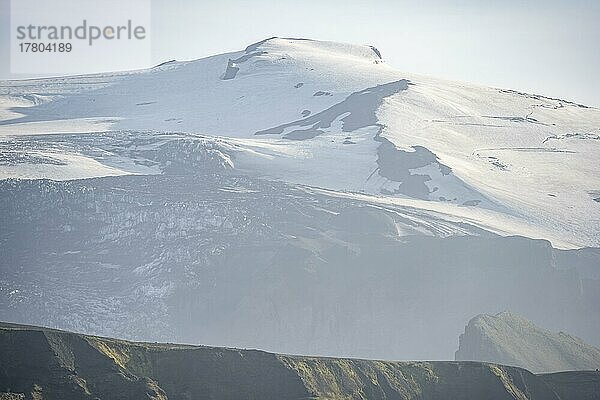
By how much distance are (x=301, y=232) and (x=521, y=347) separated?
144ft

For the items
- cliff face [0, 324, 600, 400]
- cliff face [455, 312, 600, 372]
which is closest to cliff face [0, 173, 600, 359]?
cliff face [455, 312, 600, 372]

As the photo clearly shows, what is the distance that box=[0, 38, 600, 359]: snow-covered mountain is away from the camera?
364 feet

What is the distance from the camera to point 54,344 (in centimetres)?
5247

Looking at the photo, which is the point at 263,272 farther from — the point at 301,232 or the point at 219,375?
the point at 219,375

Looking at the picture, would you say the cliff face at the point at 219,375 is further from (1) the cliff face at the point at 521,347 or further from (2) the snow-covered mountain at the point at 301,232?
(2) the snow-covered mountain at the point at 301,232

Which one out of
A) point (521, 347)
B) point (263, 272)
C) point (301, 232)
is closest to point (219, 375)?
point (521, 347)

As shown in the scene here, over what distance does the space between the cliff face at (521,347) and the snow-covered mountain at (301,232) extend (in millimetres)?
14747

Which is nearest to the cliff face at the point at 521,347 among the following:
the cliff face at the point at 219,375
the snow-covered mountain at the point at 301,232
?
the snow-covered mountain at the point at 301,232

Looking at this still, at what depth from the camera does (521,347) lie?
86.5 m

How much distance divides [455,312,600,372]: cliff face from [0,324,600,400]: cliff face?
1928cm

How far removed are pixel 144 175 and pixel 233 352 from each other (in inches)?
3497

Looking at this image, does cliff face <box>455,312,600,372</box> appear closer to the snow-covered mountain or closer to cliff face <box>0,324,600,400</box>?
the snow-covered mountain

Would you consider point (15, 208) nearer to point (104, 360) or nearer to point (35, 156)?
point (35, 156)

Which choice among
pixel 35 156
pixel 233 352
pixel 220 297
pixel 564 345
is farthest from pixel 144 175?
pixel 233 352
